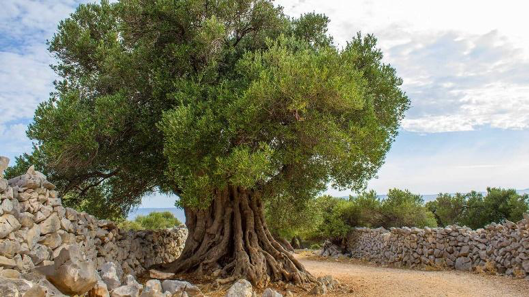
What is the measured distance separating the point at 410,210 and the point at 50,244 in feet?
67.4

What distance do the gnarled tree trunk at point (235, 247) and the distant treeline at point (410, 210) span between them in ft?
30.3

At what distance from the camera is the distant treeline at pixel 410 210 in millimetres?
23188

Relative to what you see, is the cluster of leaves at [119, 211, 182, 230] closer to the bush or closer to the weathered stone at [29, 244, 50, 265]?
the bush

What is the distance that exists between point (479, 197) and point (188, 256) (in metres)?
19.2

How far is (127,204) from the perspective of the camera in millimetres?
15859

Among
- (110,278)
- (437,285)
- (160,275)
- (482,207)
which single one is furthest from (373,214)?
(110,278)

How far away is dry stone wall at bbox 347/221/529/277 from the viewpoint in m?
13.9

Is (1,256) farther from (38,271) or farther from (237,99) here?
(237,99)

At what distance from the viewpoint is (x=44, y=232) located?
9539mm

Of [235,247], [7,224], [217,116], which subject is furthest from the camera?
[235,247]

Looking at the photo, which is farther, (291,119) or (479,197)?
(479,197)

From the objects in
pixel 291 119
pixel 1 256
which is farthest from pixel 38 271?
pixel 291 119

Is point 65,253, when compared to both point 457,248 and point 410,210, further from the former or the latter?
point 410,210

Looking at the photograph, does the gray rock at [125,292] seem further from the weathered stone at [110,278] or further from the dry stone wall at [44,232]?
Answer: the dry stone wall at [44,232]
